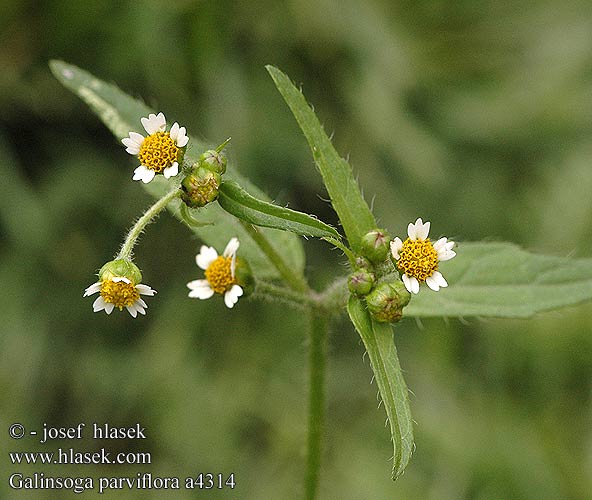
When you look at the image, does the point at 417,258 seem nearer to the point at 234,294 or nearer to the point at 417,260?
the point at 417,260

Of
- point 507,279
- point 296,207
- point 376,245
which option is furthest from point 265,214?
point 296,207

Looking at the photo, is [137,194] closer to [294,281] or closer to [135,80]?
[135,80]

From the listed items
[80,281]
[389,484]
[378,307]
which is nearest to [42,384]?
[80,281]

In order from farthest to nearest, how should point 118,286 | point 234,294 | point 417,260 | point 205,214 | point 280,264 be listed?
point 205,214 → point 280,264 → point 234,294 → point 417,260 → point 118,286

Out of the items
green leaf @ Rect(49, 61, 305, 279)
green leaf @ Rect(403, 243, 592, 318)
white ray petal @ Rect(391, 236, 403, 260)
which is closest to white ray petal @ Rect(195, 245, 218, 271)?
green leaf @ Rect(49, 61, 305, 279)

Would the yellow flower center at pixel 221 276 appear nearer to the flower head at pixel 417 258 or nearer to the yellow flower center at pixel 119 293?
the yellow flower center at pixel 119 293

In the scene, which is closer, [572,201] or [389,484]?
[389,484]

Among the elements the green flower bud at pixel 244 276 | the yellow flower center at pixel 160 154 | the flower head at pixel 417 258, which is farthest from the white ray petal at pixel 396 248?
the yellow flower center at pixel 160 154

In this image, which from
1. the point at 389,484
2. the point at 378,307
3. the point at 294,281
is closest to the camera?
the point at 378,307
